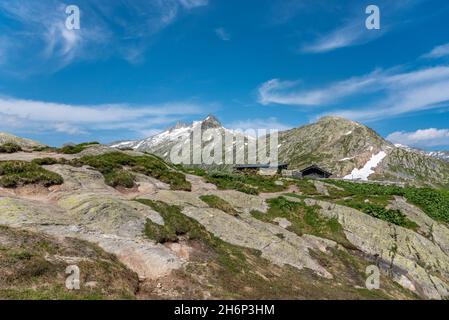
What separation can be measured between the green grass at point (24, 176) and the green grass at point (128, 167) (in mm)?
5175

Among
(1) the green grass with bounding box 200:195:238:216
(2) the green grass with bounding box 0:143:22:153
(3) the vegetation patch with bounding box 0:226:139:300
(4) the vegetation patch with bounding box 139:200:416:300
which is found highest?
(2) the green grass with bounding box 0:143:22:153

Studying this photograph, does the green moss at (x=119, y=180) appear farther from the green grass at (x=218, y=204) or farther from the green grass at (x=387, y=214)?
the green grass at (x=387, y=214)

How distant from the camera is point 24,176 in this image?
29.2 metres

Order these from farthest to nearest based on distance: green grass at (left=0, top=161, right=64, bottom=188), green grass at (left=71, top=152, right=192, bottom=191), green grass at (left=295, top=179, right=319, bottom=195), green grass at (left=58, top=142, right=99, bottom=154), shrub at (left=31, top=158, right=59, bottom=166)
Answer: green grass at (left=295, top=179, right=319, bottom=195) → green grass at (left=58, top=142, right=99, bottom=154) → shrub at (left=31, top=158, right=59, bottom=166) → green grass at (left=71, top=152, right=192, bottom=191) → green grass at (left=0, top=161, right=64, bottom=188)

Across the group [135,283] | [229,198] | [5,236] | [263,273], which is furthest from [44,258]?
[229,198]

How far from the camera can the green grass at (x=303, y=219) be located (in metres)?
34.0

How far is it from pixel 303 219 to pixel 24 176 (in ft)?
88.1

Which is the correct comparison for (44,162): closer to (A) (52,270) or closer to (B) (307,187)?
(A) (52,270)

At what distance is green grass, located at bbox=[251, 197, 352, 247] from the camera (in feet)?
111

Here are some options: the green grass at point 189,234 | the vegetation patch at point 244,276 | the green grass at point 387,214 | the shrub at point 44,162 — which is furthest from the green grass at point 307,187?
the shrub at point 44,162

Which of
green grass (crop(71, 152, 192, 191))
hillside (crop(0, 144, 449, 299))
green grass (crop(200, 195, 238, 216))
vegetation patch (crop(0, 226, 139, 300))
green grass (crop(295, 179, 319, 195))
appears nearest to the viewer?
vegetation patch (crop(0, 226, 139, 300))

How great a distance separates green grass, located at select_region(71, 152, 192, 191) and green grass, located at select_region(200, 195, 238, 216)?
16.8ft

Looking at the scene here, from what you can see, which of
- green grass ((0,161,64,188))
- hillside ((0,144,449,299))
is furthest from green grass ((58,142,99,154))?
green grass ((0,161,64,188))

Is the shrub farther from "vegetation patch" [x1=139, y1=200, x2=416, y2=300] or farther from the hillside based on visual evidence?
"vegetation patch" [x1=139, y1=200, x2=416, y2=300]
